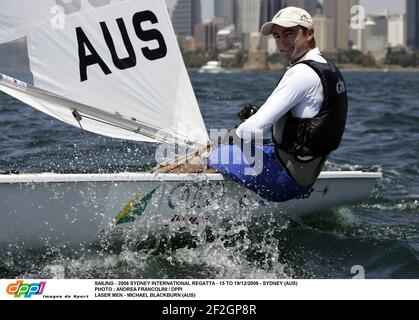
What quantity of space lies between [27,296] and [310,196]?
213 centimetres

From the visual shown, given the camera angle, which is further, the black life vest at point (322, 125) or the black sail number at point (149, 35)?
the black sail number at point (149, 35)

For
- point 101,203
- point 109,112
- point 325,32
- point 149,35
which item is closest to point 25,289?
point 101,203

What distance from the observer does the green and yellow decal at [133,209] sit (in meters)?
3.97

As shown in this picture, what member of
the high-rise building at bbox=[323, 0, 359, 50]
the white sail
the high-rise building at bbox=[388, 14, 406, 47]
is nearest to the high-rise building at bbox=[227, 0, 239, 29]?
the high-rise building at bbox=[323, 0, 359, 50]

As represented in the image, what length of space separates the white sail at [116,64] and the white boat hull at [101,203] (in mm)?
463

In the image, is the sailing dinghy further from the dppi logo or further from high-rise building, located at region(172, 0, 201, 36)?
high-rise building, located at region(172, 0, 201, 36)

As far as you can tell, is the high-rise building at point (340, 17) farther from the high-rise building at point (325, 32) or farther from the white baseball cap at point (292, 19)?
the white baseball cap at point (292, 19)

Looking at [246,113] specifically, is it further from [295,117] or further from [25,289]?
[25,289]

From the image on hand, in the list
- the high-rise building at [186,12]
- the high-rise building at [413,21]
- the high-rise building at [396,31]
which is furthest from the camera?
the high-rise building at [396,31]

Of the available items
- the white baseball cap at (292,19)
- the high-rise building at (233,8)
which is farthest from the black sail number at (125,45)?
the high-rise building at (233,8)

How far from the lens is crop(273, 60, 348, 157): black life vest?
3.64 metres

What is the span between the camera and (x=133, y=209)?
3982 millimetres

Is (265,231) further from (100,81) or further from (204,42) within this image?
(204,42)
